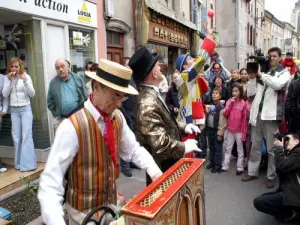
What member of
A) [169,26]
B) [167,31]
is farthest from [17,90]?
[169,26]

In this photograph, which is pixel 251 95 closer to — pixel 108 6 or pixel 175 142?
pixel 175 142

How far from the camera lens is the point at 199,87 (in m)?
3.96

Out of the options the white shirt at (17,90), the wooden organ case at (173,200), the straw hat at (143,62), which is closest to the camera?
the wooden organ case at (173,200)

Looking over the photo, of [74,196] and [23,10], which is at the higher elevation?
[23,10]

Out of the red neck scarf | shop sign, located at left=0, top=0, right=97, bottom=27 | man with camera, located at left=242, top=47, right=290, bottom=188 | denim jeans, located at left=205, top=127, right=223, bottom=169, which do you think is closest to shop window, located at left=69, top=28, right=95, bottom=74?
shop sign, located at left=0, top=0, right=97, bottom=27

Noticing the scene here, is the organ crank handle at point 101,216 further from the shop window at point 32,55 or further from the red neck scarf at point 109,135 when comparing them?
the shop window at point 32,55

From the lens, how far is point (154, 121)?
223cm

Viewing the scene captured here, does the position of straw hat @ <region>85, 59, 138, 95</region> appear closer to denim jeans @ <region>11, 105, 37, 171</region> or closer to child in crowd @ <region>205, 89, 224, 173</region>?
denim jeans @ <region>11, 105, 37, 171</region>

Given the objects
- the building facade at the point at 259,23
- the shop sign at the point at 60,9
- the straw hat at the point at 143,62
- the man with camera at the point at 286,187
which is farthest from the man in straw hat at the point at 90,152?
the building facade at the point at 259,23

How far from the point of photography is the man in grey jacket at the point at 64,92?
14.9ft

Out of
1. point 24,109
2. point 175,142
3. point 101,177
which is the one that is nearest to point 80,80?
point 24,109

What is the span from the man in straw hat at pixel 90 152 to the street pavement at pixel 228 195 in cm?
211

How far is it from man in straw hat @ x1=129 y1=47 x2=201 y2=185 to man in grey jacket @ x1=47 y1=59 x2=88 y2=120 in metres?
2.42

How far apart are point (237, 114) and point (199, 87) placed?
1.19m
